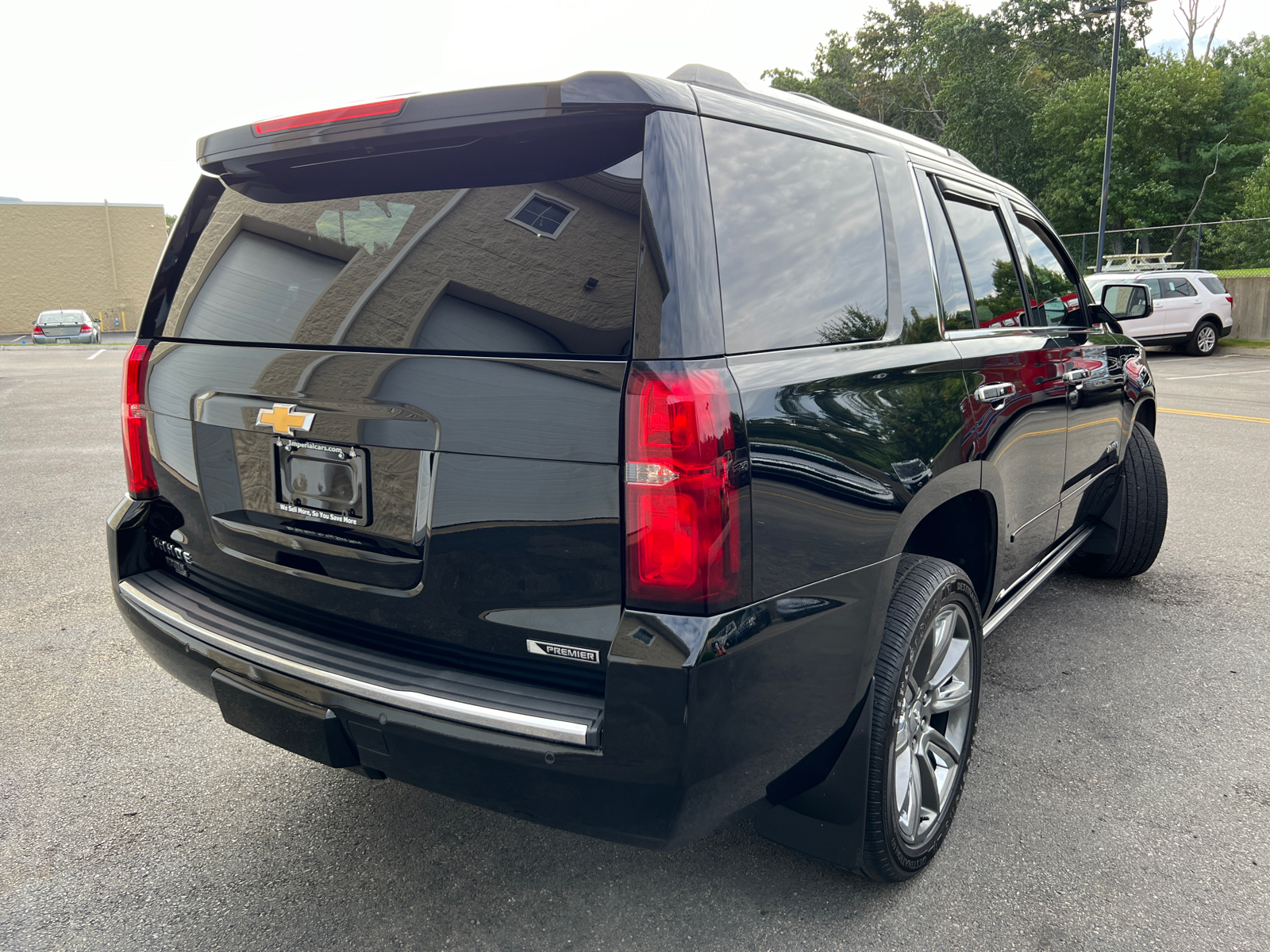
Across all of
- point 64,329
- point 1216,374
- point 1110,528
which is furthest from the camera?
point 64,329

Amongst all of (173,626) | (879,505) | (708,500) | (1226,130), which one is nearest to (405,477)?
(708,500)

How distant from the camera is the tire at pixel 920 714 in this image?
2143 millimetres

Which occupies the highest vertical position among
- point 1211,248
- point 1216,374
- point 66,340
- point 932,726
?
point 1211,248

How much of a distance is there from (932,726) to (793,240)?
146 centimetres

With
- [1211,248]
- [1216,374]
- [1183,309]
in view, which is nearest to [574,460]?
[1216,374]

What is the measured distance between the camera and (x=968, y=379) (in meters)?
2.61

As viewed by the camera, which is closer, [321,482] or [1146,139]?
[321,482]

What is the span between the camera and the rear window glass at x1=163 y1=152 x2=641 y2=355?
1.76 meters

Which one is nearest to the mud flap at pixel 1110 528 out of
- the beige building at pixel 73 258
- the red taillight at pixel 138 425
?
the red taillight at pixel 138 425

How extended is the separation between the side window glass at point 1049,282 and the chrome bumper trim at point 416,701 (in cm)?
260

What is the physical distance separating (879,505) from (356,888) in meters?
1.63

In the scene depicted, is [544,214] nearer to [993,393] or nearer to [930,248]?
[930,248]

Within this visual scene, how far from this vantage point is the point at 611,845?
8.55 feet

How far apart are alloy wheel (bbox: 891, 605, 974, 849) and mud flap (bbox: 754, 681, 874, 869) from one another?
12 centimetres
